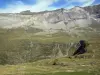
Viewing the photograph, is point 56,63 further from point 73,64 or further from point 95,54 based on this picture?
point 95,54

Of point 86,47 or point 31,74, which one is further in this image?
point 86,47

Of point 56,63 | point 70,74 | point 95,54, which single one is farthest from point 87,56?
point 70,74

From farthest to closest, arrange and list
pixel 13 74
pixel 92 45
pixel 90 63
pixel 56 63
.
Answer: pixel 92 45
pixel 56 63
pixel 90 63
pixel 13 74

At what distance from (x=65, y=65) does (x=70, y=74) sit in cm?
4817

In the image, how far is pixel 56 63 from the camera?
160375 millimetres

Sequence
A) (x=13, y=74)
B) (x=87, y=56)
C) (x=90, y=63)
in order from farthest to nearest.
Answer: (x=87, y=56) < (x=90, y=63) < (x=13, y=74)

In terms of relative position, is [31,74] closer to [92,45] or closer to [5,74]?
[5,74]

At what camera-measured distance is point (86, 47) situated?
19912 centimetres

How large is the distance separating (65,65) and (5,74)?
2029 inches

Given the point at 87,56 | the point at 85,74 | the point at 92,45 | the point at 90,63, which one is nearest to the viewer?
the point at 85,74

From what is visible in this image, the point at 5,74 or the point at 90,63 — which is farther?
the point at 90,63

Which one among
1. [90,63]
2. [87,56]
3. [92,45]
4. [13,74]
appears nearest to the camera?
[13,74]

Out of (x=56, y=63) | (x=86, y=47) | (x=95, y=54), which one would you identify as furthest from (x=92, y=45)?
(x=56, y=63)

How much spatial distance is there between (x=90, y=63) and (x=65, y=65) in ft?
52.2
